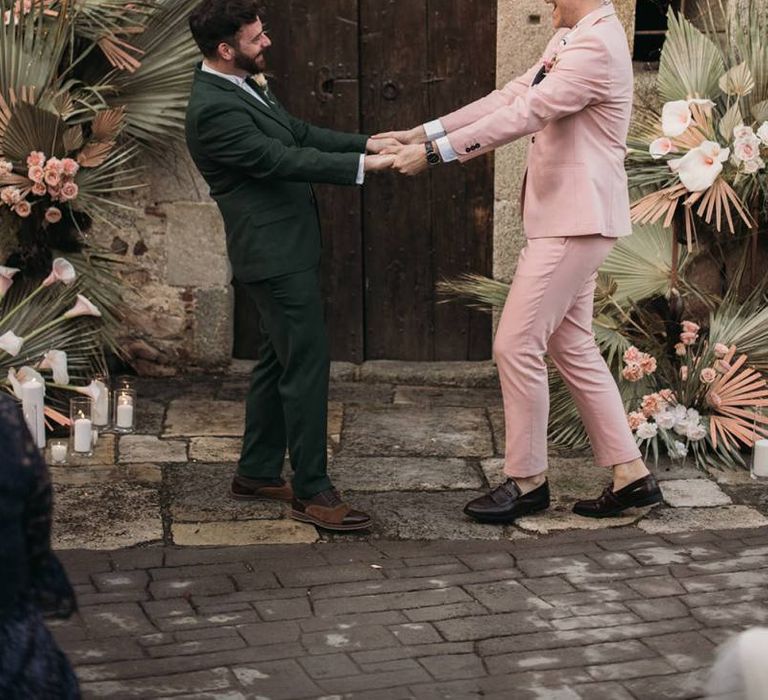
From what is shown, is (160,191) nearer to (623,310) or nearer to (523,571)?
(623,310)

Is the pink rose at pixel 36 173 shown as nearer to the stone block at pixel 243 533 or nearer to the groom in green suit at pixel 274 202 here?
the groom in green suit at pixel 274 202

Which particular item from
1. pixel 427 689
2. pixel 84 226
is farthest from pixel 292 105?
pixel 427 689

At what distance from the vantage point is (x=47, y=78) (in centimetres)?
650

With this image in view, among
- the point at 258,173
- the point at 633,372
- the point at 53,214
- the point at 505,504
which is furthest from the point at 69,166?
the point at 633,372

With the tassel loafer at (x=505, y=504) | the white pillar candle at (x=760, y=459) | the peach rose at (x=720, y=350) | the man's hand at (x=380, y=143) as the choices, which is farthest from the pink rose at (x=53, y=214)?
the white pillar candle at (x=760, y=459)

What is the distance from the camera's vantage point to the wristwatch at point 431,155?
17.6 ft

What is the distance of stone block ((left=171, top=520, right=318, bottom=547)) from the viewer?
17.4 feet

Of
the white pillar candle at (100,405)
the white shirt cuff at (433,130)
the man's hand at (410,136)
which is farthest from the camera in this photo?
the white pillar candle at (100,405)

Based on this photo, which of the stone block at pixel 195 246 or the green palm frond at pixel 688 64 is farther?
the stone block at pixel 195 246

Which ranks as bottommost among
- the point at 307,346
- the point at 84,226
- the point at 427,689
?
the point at 427,689

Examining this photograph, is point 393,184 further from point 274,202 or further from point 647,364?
point 274,202

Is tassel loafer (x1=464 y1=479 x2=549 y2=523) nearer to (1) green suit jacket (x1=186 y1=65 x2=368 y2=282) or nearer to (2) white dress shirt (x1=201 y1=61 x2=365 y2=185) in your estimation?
(1) green suit jacket (x1=186 y1=65 x2=368 y2=282)

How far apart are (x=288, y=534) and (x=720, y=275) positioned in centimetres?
262

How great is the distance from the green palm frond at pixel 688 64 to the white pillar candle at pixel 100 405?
268 cm
